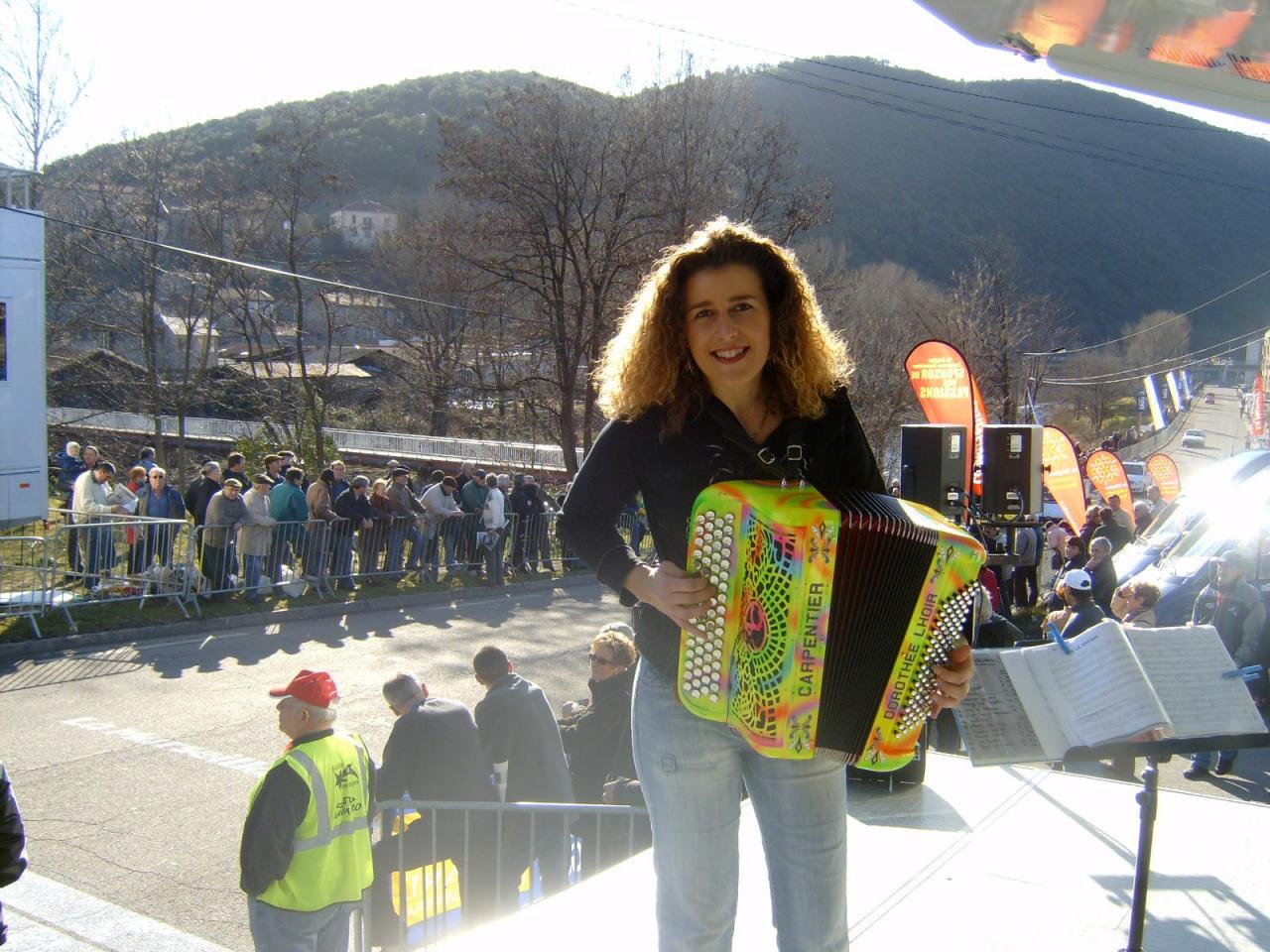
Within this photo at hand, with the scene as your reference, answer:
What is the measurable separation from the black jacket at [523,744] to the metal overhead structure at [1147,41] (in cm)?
453

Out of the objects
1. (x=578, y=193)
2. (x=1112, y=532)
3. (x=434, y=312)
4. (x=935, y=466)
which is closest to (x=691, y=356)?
(x=935, y=466)

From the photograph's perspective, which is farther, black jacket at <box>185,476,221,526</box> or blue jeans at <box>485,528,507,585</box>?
blue jeans at <box>485,528,507,585</box>

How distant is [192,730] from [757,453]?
8481mm

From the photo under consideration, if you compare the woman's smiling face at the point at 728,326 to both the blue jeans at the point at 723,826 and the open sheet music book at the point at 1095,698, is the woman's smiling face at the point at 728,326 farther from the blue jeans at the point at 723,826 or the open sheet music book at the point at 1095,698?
the open sheet music book at the point at 1095,698

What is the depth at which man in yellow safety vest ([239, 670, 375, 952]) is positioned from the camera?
14.8ft

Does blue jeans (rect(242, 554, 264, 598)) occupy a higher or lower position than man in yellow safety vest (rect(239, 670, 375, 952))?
lower

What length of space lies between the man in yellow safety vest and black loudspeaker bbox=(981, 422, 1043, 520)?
8611 mm

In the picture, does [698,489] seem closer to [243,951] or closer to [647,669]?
[647,669]

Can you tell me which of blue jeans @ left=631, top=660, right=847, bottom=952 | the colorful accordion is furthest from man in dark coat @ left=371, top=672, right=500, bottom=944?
the colorful accordion

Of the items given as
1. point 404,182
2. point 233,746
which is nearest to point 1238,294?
point 404,182

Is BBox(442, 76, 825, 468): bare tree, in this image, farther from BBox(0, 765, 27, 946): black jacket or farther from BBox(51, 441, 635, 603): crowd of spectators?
BBox(0, 765, 27, 946): black jacket

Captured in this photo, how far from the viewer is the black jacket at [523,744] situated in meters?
5.98

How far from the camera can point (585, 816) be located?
18.3 feet

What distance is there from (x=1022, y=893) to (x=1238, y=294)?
95090mm
